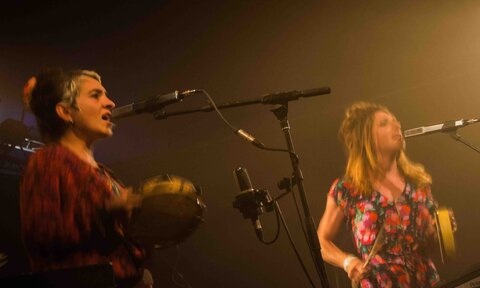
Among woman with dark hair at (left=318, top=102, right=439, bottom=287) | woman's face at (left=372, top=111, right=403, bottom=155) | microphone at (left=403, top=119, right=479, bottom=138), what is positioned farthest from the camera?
woman's face at (left=372, top=111, right=403, bottom=155)

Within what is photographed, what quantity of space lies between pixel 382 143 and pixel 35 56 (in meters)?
3.57

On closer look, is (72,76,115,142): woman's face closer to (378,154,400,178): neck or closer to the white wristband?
the white wristband

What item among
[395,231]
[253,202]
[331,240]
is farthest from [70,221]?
[331,240]

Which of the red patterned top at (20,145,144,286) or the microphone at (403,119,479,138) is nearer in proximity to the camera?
the red patterned top at (20,145,144,286)

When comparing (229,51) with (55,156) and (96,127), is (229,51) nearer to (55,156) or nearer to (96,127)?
(96,127)

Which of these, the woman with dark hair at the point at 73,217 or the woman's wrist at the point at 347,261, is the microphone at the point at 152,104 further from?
the woman's wrist at the point at 347,261

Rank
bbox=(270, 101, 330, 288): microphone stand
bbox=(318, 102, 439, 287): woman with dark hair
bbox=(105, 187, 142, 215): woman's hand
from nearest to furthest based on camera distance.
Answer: bbox=(105, 187, 142, 215): woman's hand < bbox=(270, 101, 330, 288): microphone stand < bbox=(318, 102, 439, 287): woman with dark hair

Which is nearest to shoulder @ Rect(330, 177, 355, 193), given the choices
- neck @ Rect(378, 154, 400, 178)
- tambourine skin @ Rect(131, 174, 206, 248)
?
neck @ Rect(378, 154, 400, 178)

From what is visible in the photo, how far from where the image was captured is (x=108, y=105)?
1.97 m

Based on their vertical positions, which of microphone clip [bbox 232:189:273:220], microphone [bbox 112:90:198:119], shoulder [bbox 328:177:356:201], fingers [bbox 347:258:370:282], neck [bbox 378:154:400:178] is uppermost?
microphone [bbox 112:90:198:119]

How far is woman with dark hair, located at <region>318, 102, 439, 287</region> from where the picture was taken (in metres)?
2.79

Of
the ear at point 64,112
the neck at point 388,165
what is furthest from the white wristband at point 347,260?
the ear at point 64,112

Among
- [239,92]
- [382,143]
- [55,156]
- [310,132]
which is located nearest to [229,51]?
[239,92]

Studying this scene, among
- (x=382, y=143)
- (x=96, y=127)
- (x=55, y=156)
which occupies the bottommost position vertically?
(x=382, y=143)
